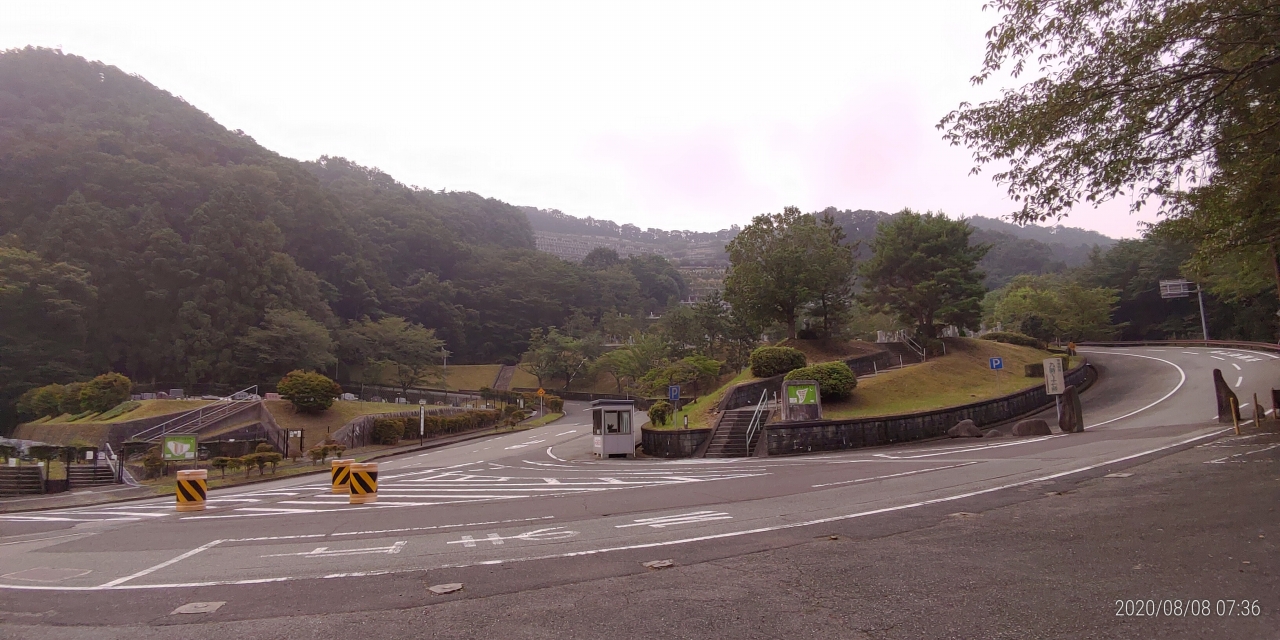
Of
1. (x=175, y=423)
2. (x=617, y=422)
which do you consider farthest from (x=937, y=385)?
(x=175, y=423)

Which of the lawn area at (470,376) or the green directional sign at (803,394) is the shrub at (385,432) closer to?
the green directional sign at (803,394)

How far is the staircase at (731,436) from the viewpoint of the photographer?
981 inches

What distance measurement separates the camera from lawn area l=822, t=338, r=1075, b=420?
29109 mm

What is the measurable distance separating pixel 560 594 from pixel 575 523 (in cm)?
389

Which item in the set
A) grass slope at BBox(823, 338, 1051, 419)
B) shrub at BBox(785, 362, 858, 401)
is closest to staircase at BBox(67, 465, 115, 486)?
shrub at BBox(785, 362, 858, 401)

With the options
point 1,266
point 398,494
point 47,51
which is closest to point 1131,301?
point 398,494

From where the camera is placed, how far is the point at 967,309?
41031mm

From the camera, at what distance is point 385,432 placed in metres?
38.7

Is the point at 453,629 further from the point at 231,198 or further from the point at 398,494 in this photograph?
the point at 231,198

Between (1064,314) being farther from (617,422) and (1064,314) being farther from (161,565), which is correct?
(161,565)

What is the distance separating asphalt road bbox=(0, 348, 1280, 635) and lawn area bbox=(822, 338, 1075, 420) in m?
8.64

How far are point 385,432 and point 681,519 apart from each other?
3350cm

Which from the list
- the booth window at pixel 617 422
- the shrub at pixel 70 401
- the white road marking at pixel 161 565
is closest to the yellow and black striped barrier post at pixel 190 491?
the white road marking at pixel 161 565

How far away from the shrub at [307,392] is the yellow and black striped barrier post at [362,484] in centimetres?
3068
